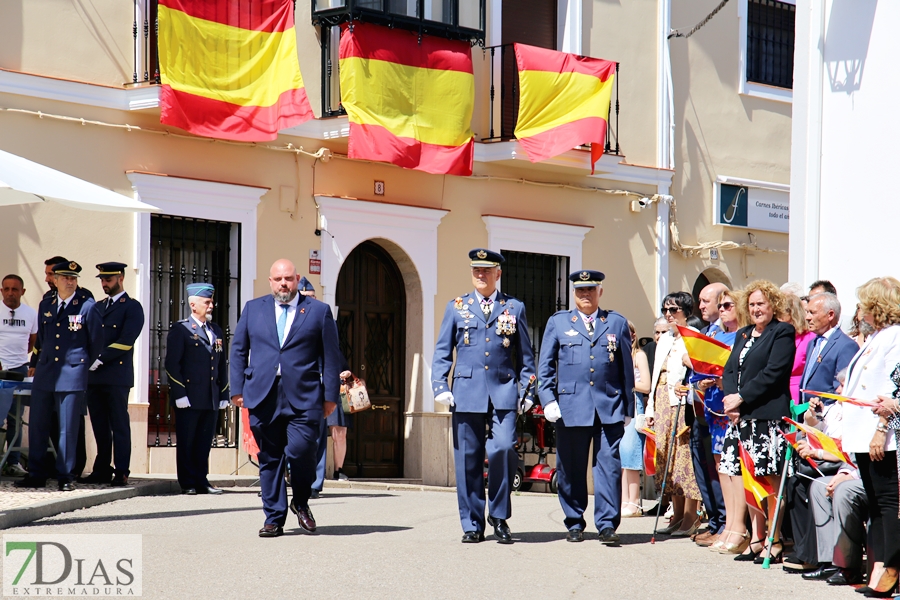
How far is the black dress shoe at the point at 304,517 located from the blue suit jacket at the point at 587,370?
1.93m

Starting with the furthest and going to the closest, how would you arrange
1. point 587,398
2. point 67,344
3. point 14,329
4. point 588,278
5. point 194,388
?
1. point 14,329
2. point 194,388
3. point 67,344
4. point 588,278
5. point 587,398

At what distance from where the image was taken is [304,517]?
982 cm

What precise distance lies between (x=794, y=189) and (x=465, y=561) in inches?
244

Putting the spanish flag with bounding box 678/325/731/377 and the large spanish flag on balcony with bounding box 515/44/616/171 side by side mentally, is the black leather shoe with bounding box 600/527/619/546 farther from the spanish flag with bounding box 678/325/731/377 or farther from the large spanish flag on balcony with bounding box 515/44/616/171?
the large spanish flag on balcony with bounding box 515/44/616/171

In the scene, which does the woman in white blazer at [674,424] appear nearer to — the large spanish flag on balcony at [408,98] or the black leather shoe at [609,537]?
the black leather shoe at [609,537]

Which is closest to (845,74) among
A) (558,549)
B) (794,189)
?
(794,189)

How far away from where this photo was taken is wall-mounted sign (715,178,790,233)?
20750mm

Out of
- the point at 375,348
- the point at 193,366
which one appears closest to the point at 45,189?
the point at 193,366

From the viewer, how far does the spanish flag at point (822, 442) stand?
8.48m

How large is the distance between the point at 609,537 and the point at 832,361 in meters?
2.06

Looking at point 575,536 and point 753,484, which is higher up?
point 753,484

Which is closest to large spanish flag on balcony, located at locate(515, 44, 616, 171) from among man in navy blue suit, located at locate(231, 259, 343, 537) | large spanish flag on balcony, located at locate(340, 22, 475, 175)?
large spanish flag on balcony, located at locate(340, 22, 475, 175)

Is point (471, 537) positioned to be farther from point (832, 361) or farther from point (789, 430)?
point (832, 361)

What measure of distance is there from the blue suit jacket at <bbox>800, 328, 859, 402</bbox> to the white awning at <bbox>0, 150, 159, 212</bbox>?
5.79 metres
